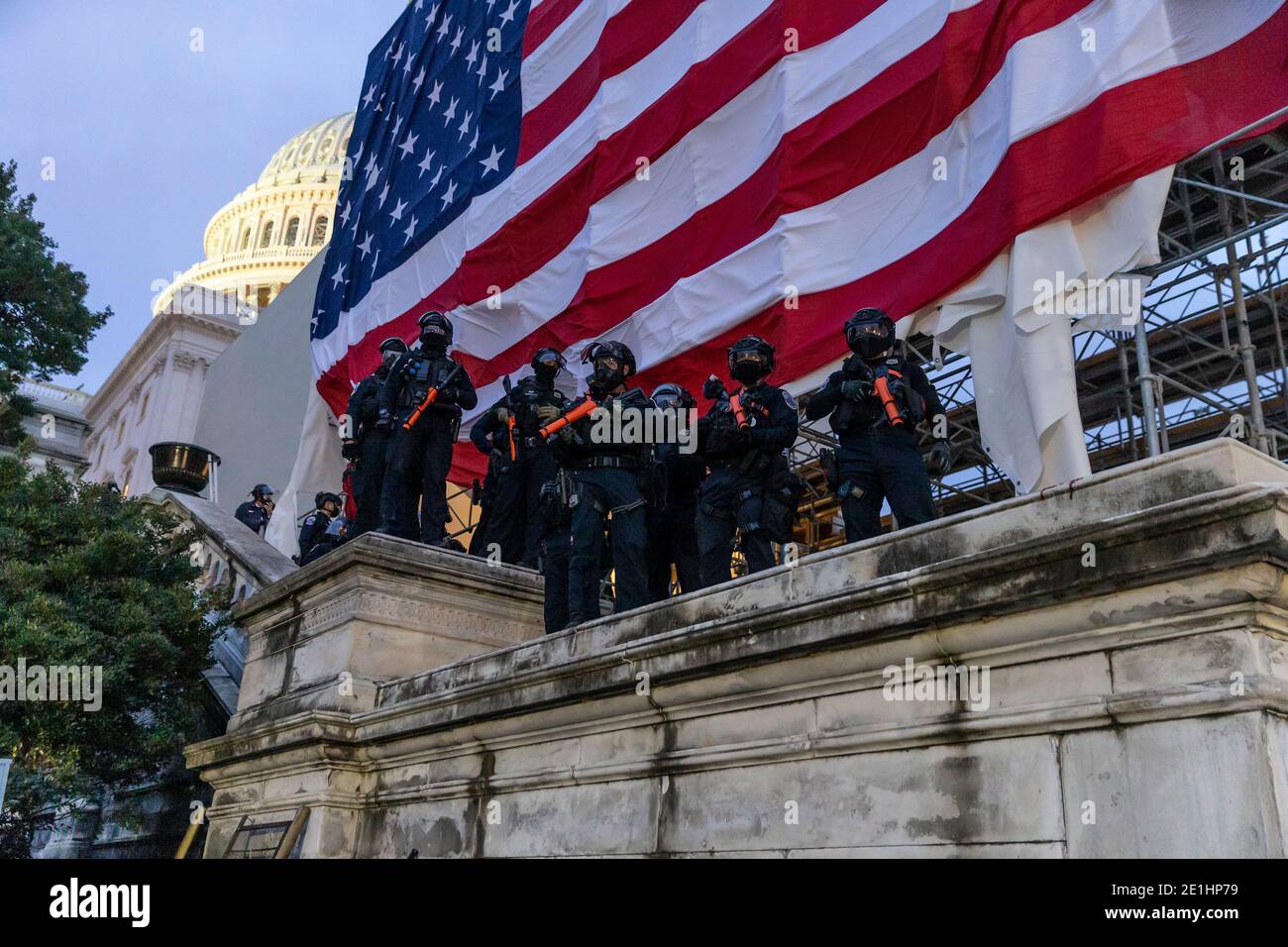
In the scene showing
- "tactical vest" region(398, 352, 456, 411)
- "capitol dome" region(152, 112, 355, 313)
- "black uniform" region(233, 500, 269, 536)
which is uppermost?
"capitol dome" region(152, 112, 355, 313)

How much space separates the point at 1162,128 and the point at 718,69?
14.5 ft

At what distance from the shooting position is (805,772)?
403cm

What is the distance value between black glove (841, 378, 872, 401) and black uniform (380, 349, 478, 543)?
2.95 metres

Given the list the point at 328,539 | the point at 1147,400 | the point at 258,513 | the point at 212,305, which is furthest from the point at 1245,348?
the point at 212,305

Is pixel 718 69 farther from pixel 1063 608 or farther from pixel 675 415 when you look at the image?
pixel 1063 608

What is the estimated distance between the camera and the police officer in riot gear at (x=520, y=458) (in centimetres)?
788

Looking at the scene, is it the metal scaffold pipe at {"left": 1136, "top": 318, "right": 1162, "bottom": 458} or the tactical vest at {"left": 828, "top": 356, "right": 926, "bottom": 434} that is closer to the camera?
the tactical vest at {"left": 828, "top": 356, "right": 926, "bottom": 434}

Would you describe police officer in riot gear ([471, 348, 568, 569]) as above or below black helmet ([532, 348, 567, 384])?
below

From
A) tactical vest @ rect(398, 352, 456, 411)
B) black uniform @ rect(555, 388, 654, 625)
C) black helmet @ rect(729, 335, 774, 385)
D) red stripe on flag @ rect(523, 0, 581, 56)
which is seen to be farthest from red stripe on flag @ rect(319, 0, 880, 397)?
black uniform @ rect(555, 388, 654, 625)

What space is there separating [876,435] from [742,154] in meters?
4.81

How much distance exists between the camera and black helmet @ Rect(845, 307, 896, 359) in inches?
240

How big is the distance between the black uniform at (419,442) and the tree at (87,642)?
2238mm

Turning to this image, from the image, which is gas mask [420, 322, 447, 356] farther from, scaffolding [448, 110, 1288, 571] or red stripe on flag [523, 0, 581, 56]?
red stripe on flag [523, 0, 581, 56]

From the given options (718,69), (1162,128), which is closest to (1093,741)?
(1162,128)
